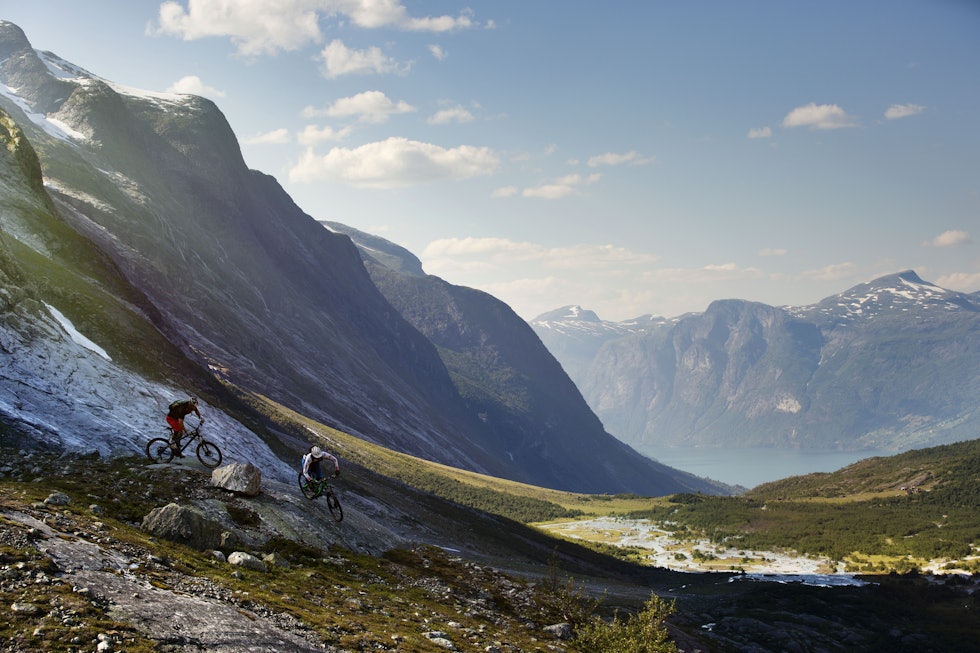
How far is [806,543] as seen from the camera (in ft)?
414

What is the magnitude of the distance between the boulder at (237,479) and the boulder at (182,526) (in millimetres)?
4846

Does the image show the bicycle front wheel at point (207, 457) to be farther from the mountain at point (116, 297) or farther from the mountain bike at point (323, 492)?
the mountain bike at point (323, 492)

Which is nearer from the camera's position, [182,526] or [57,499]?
[57,499]

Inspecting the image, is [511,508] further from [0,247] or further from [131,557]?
[131,557]

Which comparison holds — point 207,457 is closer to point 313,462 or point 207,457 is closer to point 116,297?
point 313,462

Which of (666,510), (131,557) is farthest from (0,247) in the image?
(666,510)

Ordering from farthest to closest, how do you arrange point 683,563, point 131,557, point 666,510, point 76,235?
point 666,510
point 683,563
point 76,235
point 131,557

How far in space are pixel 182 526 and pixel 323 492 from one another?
35.1ft

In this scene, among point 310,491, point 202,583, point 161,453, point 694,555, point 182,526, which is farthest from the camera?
point 694,555

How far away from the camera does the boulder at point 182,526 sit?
74.8 ft

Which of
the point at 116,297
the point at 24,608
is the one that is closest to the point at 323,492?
the point at 24,608

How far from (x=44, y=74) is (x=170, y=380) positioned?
193m

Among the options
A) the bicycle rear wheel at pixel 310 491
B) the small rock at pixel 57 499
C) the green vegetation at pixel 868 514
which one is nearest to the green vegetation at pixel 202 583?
the small rock at pixel 57 499

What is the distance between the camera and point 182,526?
23109 millimetres
